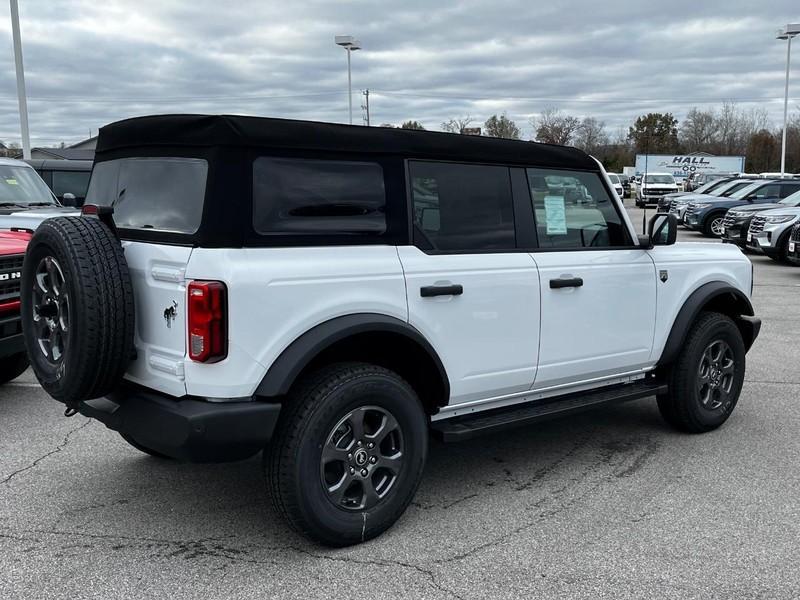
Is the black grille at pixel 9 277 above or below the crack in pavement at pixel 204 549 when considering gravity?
above

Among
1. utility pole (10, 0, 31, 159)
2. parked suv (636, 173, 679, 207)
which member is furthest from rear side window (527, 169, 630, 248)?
parked suv (636, 173, 679, 207)

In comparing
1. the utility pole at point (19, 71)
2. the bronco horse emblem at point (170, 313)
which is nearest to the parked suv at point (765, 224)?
the bronco horse emblem at point (170, 313)

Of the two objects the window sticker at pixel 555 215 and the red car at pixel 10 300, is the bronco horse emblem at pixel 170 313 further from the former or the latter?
the red car at pixel 10 300

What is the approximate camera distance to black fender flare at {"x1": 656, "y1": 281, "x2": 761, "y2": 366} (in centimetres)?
493

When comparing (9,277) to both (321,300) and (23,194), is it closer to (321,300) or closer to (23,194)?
(321,300)

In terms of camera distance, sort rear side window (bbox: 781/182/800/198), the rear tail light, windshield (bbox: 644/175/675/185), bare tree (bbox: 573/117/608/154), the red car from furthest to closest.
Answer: bare tree (bbox: 573/117/608/154), windshield (bbox: 644/175/675/185), rear side window (bbox: 781/182/800/198), the red car, the rear tail light

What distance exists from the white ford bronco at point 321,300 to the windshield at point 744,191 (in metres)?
19.2

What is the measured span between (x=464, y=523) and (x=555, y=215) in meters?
1.83

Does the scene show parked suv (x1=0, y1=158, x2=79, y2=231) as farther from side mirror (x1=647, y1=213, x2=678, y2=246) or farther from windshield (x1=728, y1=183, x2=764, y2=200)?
windshield (x1=728, y1=183, x2=764, y2=200)

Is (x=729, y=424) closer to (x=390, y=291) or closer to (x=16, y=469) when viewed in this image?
(x=390, y=291)

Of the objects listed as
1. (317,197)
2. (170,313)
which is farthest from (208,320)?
(317,197)

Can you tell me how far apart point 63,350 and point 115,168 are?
1.03 metres

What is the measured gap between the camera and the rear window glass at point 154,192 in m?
3.32

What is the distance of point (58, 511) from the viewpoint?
13.0 ft
